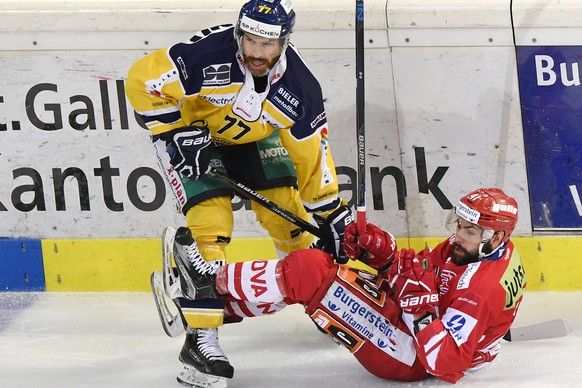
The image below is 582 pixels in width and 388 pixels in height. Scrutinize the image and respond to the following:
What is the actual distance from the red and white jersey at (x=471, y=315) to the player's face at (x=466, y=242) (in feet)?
0.11

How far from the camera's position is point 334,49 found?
455cm

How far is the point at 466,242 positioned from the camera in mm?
3582

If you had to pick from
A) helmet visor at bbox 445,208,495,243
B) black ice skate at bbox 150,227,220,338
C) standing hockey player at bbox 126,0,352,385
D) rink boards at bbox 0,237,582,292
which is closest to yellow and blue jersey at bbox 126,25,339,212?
standing hockey player at bbox 126,0,352,385

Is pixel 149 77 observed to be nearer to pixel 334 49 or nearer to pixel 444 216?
pixel 334 49

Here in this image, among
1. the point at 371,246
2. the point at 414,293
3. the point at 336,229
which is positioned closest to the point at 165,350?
the point at 336,229

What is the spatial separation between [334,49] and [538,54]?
844 mm

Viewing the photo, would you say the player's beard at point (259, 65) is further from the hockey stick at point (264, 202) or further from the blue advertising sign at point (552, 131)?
the blue advertising sign at point (552, 131)

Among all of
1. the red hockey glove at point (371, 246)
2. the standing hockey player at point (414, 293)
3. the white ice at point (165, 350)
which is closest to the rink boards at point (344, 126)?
the white ice at point (165, 350)

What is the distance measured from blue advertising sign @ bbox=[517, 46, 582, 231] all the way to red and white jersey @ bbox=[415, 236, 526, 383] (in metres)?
1.05

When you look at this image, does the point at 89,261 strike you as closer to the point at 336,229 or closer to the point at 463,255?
the point at 336,229

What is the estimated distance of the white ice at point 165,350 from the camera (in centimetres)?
378

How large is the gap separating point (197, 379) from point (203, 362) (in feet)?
0.22

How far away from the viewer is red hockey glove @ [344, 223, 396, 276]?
3.73 meters

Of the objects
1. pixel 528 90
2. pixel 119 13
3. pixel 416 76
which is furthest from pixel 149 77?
pixel 528 90
